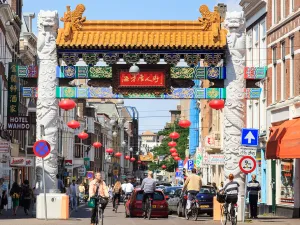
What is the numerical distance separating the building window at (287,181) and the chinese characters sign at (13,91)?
40.7 feet

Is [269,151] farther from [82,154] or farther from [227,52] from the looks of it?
[82,154]

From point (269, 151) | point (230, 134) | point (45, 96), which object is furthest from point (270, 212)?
point (45, 96)

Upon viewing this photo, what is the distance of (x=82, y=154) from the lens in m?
115

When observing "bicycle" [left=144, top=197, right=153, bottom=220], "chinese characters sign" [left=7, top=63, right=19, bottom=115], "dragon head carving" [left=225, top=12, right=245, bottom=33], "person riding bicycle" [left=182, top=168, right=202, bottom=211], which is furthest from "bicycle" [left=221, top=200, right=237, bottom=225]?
"chinese characters sign" [left=7, top=63, right=19, bottom=115]

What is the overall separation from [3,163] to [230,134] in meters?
23.8

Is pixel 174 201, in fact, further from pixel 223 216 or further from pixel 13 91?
pixel 223 216

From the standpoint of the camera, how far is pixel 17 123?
2034 inches

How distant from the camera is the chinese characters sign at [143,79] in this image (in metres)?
34.4

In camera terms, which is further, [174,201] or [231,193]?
[174,201]

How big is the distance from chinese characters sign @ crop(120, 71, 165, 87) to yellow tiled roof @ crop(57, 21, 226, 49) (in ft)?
3.28

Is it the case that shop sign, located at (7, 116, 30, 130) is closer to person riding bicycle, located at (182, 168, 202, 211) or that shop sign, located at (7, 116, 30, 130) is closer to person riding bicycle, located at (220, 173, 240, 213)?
person riding bicycle, located at (182, 168, 202, 211)

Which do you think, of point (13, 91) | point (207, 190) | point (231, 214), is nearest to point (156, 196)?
point (207, 190)

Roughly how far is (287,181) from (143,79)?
34.8ft

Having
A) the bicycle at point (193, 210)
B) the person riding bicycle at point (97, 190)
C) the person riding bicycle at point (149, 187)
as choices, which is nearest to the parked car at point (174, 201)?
the person riding bicycle at point (149, 187)
